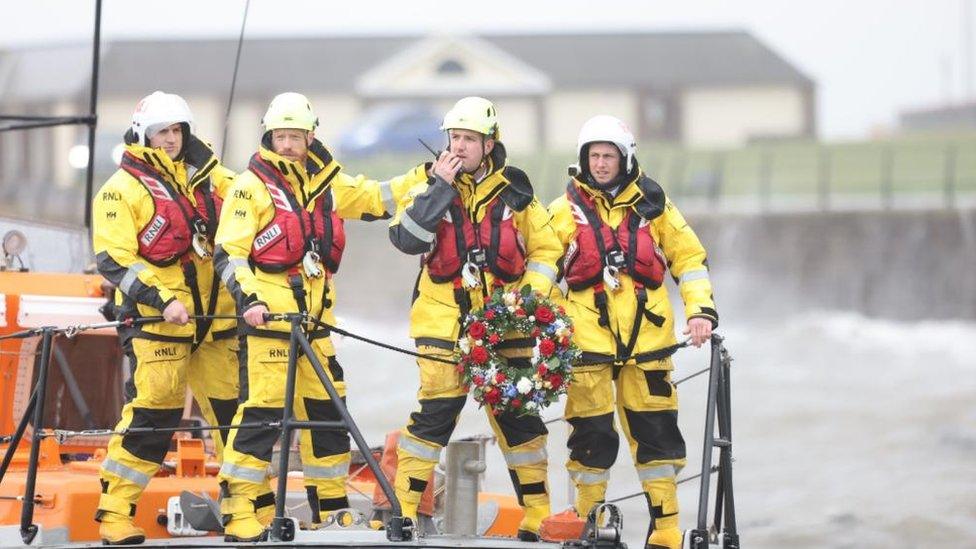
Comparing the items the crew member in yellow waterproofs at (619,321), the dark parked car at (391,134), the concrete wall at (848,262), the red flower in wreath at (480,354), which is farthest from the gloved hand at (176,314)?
the dark parked car at (391,134)

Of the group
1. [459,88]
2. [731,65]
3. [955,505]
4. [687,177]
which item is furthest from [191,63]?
[955,505]

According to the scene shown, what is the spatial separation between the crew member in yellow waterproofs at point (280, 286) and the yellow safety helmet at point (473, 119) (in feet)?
1.53

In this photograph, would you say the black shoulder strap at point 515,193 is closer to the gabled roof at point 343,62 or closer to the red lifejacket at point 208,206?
the red lifejacket at point 208,206

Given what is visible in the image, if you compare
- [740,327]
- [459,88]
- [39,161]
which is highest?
[459,88]

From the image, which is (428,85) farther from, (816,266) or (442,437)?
(442,437)

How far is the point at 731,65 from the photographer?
5003 centimetres

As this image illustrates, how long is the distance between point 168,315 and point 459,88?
1520 inches

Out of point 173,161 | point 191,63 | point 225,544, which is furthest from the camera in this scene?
point 191,63

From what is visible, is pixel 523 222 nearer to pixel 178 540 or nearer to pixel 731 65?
pixel 178 540

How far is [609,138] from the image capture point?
7422mm

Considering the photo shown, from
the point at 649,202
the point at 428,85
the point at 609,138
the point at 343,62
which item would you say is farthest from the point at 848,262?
the point at 609,138

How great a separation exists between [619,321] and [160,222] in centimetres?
174

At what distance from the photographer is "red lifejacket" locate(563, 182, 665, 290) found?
7492 millimetres

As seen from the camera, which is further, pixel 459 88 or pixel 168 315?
pixel 459 88
